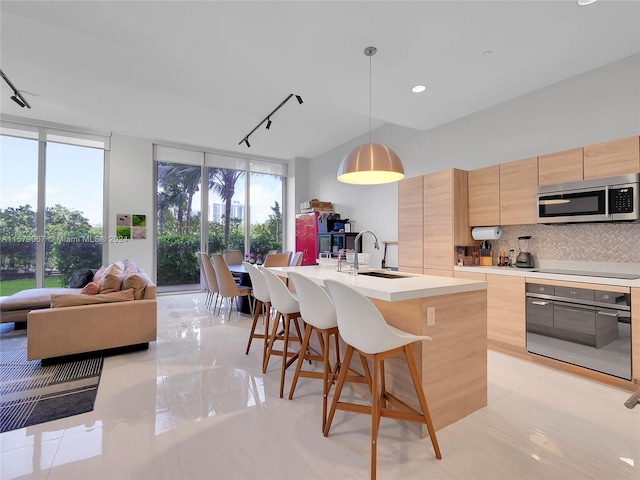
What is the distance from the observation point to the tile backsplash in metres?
2.82

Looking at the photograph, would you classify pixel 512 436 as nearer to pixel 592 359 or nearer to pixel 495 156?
pixel 592 359

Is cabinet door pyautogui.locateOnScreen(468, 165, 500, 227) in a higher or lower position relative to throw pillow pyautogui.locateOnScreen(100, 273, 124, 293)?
higher

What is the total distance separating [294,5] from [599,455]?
3499mm

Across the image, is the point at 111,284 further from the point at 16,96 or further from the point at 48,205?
the point at 48,205

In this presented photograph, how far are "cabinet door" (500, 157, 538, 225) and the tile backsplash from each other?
33 centimetres

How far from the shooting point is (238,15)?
231cm

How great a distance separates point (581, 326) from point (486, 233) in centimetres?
136

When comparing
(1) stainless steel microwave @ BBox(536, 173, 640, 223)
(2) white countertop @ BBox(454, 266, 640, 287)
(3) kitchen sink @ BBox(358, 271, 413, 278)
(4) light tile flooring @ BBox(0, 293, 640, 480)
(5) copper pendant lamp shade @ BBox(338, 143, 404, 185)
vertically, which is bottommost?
(4) light tile flooring @ BBox(0, 293, 640, 480)

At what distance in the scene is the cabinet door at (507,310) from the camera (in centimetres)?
308

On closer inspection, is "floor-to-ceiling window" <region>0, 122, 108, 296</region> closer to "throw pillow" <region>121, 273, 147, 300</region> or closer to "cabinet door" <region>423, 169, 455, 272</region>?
"throw pillow" <region>121, 273, 147, 300</region>

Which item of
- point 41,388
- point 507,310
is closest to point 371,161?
point 507,310

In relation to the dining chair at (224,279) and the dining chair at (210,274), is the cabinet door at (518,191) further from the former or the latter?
the dining chair at (210,274)

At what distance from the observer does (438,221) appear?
12.8 ft

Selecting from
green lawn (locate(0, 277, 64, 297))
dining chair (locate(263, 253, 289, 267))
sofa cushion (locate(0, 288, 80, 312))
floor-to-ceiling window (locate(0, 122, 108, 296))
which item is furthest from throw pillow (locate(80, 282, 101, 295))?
green lawn (locate(0, 277, 64, 297))
